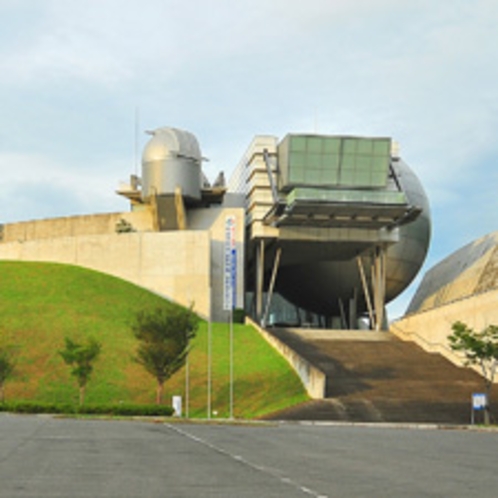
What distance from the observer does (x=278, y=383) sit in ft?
158

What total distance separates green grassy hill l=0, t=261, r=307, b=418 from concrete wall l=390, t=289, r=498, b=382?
12.5 meters

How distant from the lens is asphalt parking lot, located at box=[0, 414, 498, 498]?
36.8 ft

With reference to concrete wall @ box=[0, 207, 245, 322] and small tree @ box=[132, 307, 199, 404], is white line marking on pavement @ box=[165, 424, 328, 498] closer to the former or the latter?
small tree @ box=[132, 307, 199, 404]

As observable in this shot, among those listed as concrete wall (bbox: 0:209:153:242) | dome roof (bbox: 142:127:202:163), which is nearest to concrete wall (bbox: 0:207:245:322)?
concrete wall (bbox: 0:209:153:242)

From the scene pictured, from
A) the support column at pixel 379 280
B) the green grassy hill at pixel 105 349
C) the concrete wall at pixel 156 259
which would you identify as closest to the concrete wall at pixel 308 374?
the green grassy hill at pixel 105 349

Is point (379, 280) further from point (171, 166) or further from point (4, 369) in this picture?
point (4, 369)

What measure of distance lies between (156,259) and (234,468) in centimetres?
5992

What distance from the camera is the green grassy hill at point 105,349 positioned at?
47594mm

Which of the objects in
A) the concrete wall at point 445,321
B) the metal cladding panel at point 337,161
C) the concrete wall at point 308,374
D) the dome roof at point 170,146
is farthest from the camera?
the dome roof at point 170,146

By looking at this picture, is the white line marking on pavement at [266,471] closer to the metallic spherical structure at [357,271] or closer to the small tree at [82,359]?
the small tree at [82,359]

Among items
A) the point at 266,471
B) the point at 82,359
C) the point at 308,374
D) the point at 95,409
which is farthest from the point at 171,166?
the point at 266,471

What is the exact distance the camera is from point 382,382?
49.6 metres

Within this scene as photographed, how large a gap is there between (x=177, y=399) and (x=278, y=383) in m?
8.65

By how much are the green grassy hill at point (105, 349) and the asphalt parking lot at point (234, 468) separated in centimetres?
2186
